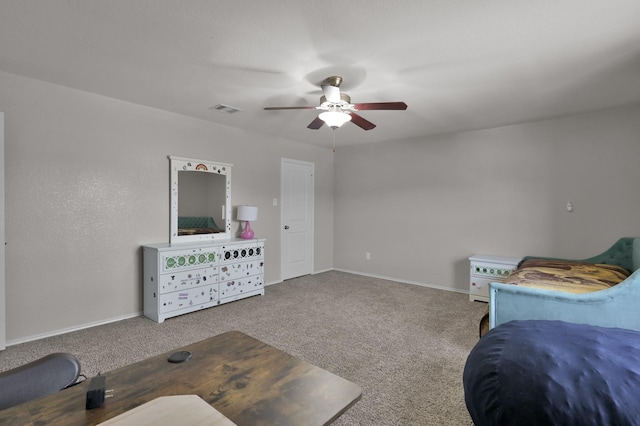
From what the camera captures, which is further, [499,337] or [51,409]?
[499,337]

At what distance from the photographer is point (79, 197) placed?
318 cm

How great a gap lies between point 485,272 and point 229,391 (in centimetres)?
392

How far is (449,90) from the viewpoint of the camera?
9.96ft

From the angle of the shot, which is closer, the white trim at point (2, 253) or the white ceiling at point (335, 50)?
the white ceiling at point (335, 50)

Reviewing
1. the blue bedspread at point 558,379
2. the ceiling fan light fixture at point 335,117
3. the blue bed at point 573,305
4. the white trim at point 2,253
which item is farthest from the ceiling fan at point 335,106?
the white trim at point 2,253

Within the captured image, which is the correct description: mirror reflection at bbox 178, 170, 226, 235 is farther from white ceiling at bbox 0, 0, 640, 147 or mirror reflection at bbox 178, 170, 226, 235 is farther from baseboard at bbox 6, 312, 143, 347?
baseboard at bbox 6, 312, 143, 347

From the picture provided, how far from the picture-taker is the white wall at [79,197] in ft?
9.29

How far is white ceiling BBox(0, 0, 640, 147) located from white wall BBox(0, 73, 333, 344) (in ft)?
0.92

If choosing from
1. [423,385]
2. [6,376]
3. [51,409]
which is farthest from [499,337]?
[6,376]

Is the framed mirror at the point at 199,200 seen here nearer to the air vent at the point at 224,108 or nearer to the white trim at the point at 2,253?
the air vent at the point at 224,108

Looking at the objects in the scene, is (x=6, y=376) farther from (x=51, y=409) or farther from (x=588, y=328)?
(x=588, y=328)

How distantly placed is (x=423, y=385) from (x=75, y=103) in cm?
414

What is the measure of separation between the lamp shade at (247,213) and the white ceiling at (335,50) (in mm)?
1470

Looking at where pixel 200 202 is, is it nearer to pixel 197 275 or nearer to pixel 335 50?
pixel 197 275
